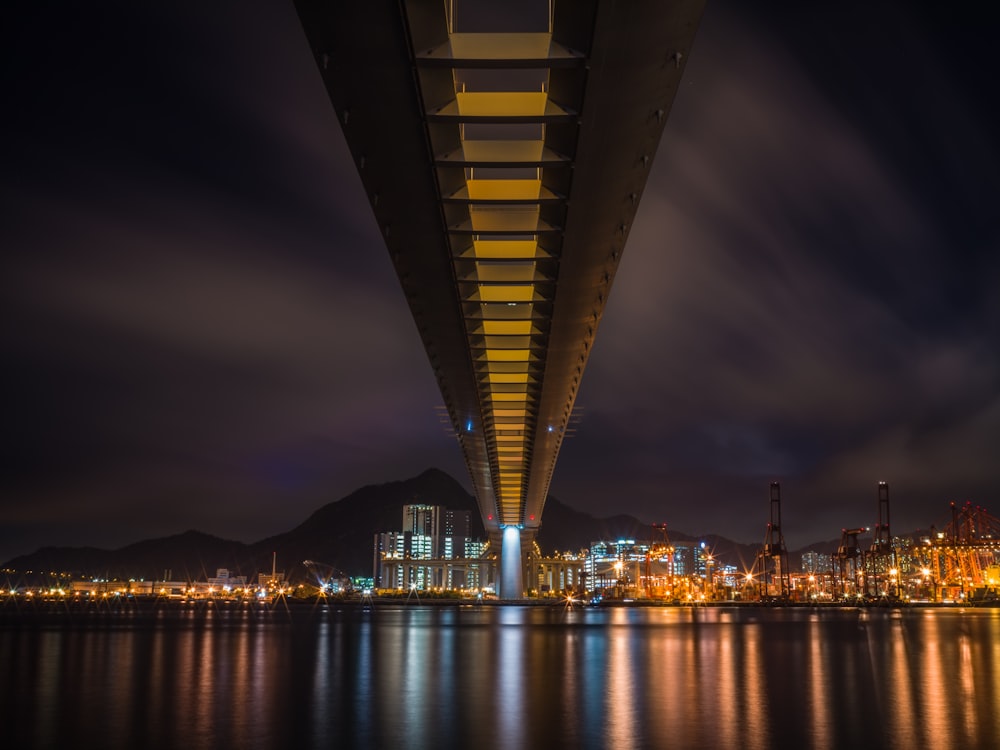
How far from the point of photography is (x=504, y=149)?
681 inches

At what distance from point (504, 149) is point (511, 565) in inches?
3300

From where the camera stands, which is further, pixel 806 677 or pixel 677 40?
pixel 806 677

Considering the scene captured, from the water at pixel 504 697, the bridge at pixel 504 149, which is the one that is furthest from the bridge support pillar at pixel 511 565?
the bridge at pixel 504 149

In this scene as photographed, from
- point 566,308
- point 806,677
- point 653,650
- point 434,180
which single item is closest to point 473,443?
point 653,650

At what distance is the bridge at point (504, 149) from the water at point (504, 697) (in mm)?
9267

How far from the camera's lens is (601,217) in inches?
748

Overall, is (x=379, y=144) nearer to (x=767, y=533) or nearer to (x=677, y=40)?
(x=677, y=40)

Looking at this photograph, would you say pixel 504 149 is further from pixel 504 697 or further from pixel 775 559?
pixel 775 559

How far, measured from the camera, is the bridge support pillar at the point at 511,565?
3706 inches

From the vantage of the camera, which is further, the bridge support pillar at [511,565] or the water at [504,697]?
the bridge support pillar at [511,565]

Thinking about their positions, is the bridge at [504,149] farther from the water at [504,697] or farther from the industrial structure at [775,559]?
the industrial structure at [775,559]

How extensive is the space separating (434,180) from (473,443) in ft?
116

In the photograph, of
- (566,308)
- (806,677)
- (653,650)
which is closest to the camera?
(806,677)

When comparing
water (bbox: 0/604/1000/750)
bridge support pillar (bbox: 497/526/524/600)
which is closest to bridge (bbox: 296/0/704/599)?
water (bbox: 0/604/1000/750)
